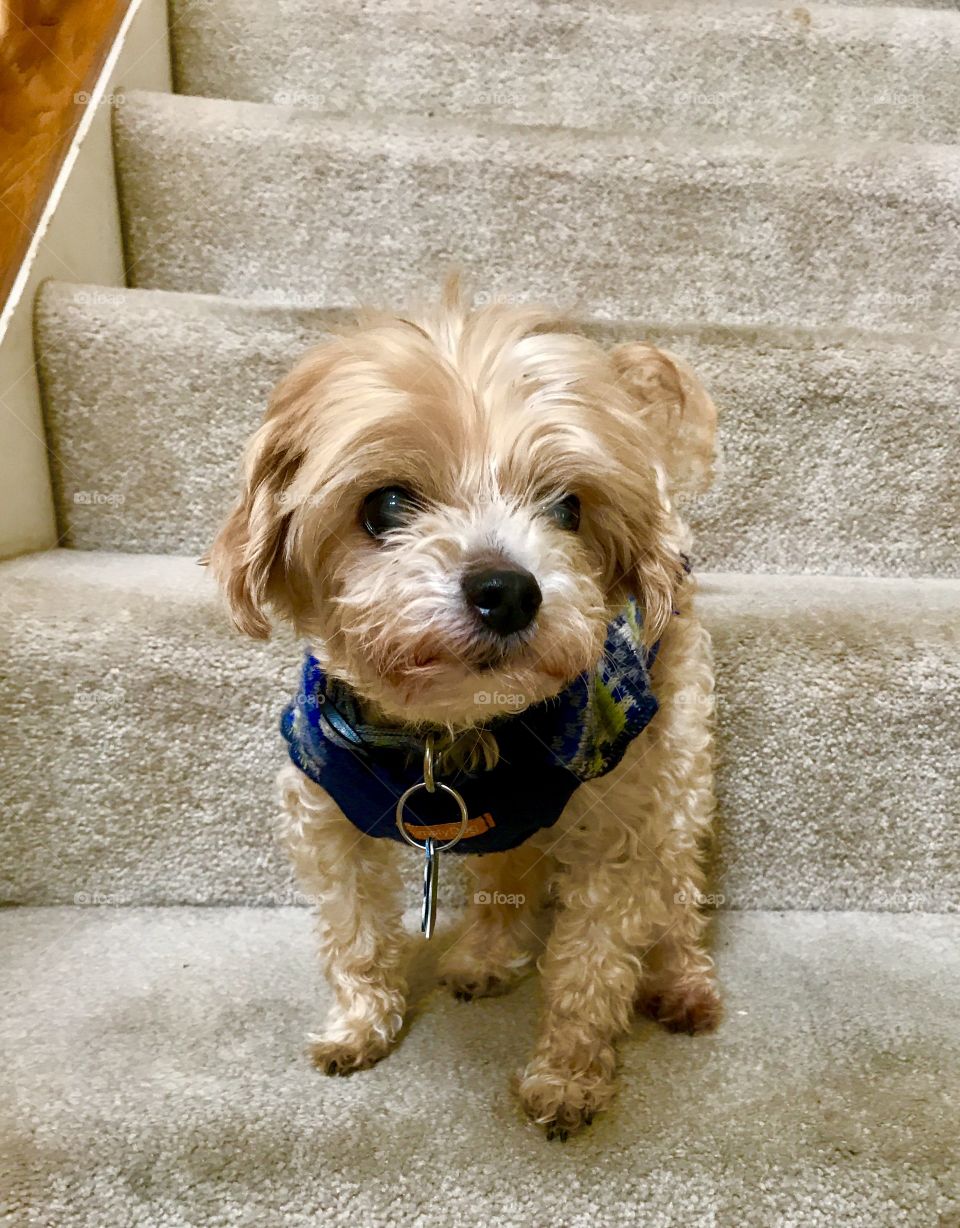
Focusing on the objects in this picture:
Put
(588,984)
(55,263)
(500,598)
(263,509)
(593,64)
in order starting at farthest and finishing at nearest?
(593,64) → (55,263) → (588,984) → (263,509) → (500,598)

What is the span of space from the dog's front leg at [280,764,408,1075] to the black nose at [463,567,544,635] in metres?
0.38

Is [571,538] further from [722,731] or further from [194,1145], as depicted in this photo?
[194,1145]

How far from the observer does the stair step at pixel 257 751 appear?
1240 millimetres

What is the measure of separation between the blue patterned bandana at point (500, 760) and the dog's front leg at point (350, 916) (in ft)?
0.26

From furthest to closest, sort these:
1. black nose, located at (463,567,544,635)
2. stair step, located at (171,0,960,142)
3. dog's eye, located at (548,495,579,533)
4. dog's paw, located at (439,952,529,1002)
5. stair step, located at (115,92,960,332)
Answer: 1. stair step, located at (171,0,960,142)
2. stair step, located at (115,92,960,332)
3. dog's paw, located at (439,952,529,1002)
4. dog's eye, located at (548,495,579,533)
5. black nose, located at (463,567,544,635)

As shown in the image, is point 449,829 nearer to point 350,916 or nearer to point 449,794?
point 449,794

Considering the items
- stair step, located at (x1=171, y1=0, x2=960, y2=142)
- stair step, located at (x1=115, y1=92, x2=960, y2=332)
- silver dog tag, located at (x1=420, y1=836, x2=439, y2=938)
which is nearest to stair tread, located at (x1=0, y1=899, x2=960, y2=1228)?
silver dog tag, located at (x1=420, y1=836, x2=439, y2=938)

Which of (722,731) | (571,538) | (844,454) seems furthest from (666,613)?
(844,454)

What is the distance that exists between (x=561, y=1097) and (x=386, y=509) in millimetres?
632

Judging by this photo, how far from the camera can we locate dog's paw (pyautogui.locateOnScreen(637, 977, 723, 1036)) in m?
1.10

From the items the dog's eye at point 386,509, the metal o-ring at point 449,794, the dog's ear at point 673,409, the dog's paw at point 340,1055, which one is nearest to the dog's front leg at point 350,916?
the dog's paw at point 340,1055

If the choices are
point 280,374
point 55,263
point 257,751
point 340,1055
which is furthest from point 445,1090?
point 55,263

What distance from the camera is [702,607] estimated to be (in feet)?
4.42

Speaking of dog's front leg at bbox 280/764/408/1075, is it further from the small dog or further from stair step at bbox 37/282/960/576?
stair step at bbox 37/282/960/576
